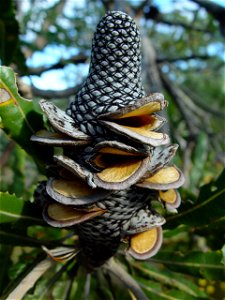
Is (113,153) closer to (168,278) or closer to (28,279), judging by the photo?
(28,279)

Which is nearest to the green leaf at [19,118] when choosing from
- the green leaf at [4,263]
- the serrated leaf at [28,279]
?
the serrated leaf at [28,279]

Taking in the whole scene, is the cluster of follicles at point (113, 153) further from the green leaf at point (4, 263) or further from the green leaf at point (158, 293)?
the green leaf at point (4, 263)

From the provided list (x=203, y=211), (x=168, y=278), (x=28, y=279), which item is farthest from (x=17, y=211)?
(x=168, y=278)

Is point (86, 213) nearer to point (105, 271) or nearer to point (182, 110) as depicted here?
point (105, 271)

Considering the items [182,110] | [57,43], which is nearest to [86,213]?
[182,110]

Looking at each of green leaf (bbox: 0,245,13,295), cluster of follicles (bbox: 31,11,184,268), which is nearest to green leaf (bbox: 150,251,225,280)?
cluster of follicles (bbox: 31,11,184,268)

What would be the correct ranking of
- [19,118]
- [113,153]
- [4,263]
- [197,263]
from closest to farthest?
[113,153] → [19,118] → [197,263] → [4,263]
